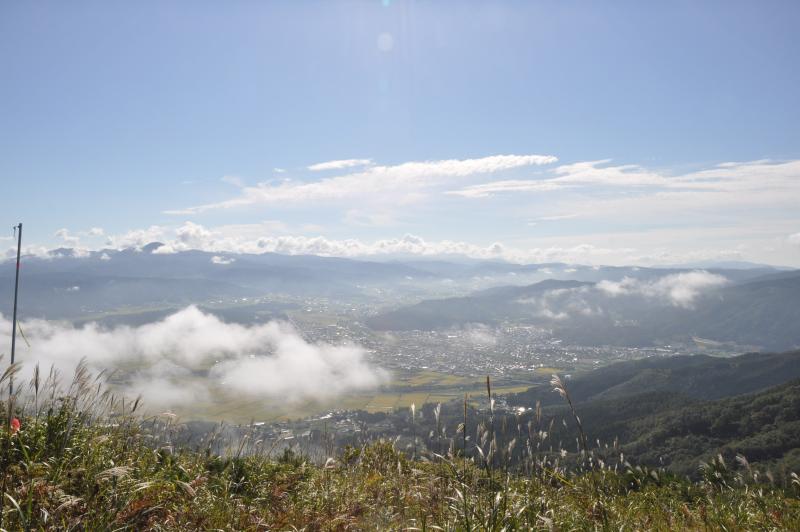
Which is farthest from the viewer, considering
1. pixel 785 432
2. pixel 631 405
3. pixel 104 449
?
pixel 631 405

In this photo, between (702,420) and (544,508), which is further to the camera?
(702,420)

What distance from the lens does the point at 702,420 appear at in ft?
358

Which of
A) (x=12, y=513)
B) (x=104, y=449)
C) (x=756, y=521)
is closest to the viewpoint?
(x=12, y=513)

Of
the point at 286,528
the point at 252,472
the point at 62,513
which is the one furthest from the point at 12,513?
the point at 252,472

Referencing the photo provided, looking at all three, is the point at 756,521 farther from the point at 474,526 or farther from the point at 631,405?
the point at 631,405

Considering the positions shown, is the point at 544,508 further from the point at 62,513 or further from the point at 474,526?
the point at 62,513

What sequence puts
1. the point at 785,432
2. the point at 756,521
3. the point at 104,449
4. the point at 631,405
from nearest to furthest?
the point at 104,449, the point at 756,521, the point at 785,432, the point at 631,405

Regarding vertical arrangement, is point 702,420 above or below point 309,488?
below

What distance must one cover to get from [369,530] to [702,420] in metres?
133

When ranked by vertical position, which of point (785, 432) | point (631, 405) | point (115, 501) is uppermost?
point (115, 501)

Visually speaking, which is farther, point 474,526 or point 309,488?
point 309,488

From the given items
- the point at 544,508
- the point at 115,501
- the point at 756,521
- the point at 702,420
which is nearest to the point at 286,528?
the point at 115,501

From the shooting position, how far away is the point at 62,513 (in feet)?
13.0

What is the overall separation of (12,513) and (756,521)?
8903 millimetres
